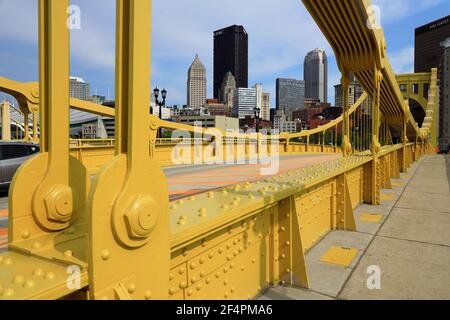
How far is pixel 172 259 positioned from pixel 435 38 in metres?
168

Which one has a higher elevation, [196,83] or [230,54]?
[230,54]

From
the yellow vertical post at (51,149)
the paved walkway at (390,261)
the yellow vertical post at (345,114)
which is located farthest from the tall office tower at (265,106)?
the yellow vertical post at (51,149)

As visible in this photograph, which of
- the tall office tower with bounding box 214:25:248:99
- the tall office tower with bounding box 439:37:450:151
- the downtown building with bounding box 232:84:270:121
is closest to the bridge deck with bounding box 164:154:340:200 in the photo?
the tall office tower with bounding box 214:25:248:99

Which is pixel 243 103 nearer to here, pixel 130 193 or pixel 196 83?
pixel 196 83

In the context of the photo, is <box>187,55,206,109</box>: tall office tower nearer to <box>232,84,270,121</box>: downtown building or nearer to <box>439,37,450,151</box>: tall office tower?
<box>232,84,270,121</box>: downtown building

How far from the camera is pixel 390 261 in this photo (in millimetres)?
3490

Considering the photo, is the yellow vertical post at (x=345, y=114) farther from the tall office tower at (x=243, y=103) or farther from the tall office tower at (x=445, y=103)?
the tall office tower at (x=445, y=103)

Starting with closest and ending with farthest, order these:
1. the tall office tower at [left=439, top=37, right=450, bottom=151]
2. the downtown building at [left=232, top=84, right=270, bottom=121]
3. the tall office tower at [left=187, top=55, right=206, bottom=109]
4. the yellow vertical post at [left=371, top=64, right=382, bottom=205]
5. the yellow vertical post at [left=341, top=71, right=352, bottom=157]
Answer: the yellow vertical post at [left=371, top=64, right=382, bottom=205] → the yellow vertical post at [left=341, top=71, right=352, bottom=157] → the tall office tower at [left=187, top=55, right=206, bottom=109] → the tall office tower at [left=439, top=37, right=450, bottom=151] → the downtown building at [left=232, top=84, right=270, bottom=121]

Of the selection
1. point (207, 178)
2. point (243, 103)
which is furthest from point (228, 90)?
point (207, 178)

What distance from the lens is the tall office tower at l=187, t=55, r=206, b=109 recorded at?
5789cm

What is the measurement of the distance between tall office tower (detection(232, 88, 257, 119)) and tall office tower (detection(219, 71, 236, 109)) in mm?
2092

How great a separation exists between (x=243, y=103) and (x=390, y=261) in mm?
97845
